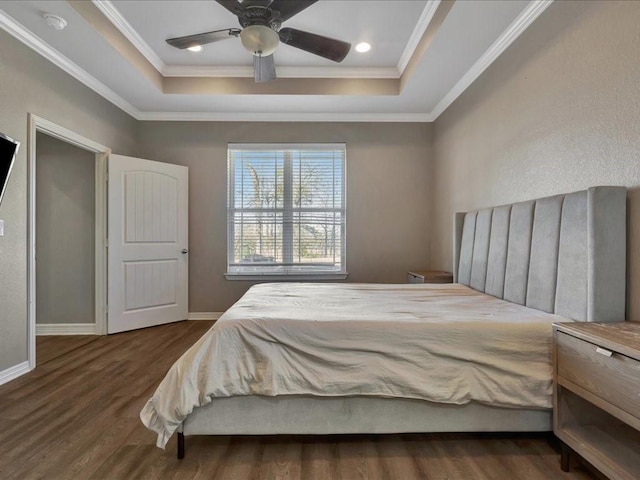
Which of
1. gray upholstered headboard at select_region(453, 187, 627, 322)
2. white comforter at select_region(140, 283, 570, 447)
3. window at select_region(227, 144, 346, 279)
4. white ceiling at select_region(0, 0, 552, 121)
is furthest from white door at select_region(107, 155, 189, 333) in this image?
gray upholstered headboard at select_region(453, 187, 627, 322)

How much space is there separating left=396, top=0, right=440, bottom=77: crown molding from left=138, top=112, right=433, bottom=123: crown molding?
706mm

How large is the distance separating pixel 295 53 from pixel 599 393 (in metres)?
3.39

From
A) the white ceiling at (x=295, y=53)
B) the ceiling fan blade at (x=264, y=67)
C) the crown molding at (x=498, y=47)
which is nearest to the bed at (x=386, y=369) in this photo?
the crown molding at (x=498, y=47)

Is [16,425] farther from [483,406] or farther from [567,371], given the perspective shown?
[567,371]

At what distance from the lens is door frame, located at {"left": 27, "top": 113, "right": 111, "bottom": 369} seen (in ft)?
8.64

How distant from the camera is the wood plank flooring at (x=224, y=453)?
150cm

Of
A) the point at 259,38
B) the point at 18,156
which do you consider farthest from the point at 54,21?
the point at 259,38

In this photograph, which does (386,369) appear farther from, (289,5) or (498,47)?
(498,47)

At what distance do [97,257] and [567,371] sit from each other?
4.14 meters

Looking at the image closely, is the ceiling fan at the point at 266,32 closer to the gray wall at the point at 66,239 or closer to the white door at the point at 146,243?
the white door at the point at 146,243

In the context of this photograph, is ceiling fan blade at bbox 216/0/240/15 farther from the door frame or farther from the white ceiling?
the door frame

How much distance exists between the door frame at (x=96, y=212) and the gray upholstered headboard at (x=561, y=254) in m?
3.68

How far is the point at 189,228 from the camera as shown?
13.8 ft

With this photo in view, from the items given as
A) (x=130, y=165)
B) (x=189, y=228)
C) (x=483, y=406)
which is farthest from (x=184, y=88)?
(x=483, y=406)
